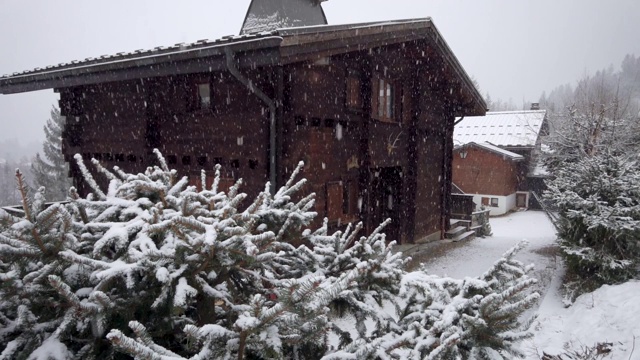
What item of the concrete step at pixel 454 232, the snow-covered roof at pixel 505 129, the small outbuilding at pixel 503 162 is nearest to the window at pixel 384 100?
the concrete step at pixel 454 232

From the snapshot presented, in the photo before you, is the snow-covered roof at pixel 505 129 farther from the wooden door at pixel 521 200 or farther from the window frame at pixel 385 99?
the window frame at pixel 385 99

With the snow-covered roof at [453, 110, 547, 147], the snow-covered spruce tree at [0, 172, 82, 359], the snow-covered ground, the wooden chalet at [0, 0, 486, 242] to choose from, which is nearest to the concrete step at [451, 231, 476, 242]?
the snow-covered ground

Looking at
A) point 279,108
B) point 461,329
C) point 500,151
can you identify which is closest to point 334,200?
point 279,108

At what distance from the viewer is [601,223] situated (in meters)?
8.99

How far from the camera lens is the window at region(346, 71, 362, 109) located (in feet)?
30.6

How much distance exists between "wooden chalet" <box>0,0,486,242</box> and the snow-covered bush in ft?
13.0

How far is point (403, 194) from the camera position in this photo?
12.3 metres

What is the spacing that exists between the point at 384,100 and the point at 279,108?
4638 millimetres

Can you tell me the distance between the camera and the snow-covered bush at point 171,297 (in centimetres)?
179

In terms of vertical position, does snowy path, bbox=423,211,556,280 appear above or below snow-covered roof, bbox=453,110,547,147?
below

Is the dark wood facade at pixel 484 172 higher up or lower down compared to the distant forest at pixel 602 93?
lower down

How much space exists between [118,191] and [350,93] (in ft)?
24.2

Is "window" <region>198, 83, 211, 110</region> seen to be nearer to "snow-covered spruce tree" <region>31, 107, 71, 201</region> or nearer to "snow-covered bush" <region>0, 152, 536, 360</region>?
"snow-covered bush" <region>0, 152, 536, 360</region>

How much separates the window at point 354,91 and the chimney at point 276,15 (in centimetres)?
237
